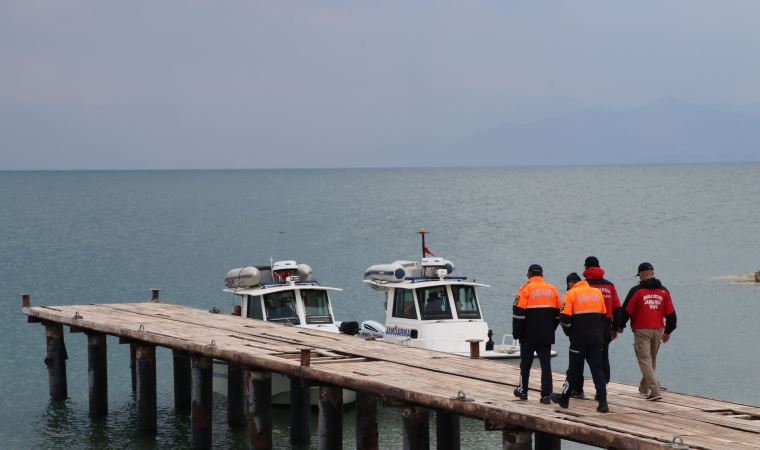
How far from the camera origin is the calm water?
1359 inches

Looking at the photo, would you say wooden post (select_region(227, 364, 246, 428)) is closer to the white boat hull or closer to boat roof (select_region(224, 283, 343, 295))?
the white boat hull

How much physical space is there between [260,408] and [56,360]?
10.7 meters

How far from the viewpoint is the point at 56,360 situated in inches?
1346

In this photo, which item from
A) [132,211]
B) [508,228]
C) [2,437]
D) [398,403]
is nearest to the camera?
[398,403]

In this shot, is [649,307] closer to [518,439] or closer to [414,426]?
[518,439]

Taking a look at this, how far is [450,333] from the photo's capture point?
32.2 metres

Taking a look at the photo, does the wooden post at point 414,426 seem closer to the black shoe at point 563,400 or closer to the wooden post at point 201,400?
the black shoe at point 563,400

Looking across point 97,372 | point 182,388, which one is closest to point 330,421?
point 182,388

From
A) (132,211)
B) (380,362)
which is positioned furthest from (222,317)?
(132,211)

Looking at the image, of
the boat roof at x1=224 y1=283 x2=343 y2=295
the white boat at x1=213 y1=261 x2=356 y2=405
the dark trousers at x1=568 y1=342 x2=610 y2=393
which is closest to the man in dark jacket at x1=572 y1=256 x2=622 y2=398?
the dark trousers at x1=568 y1=342 x2=610 y2=393

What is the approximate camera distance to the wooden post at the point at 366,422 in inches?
912

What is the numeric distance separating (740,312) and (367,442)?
121 feet

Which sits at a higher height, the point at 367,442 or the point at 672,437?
the point at 672,437

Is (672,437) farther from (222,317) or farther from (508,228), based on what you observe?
(508,228)
